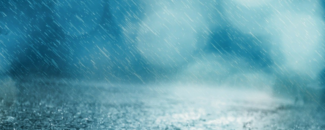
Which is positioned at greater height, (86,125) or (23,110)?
(23,110)

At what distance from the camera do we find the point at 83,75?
5997 centimetres

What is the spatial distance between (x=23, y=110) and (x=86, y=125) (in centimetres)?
373

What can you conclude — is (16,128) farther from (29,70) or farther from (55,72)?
(55,72)

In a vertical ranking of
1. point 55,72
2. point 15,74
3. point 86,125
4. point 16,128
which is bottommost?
point 16,128

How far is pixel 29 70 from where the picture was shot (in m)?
43.3

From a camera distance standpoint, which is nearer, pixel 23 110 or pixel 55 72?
pixel 23 110

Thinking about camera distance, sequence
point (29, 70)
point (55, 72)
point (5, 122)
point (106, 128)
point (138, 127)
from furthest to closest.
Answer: point (55, 72), point (29, 70), point (138, 127), point (106, 128), point (5, 122)

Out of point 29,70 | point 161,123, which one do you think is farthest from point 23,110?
point 29,70

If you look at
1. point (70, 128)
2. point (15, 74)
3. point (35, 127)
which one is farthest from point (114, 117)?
point (15, 74)

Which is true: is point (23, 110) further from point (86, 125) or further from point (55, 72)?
point (55, 72)

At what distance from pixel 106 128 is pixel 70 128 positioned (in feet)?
4.47

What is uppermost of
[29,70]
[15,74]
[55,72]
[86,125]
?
[55,72]

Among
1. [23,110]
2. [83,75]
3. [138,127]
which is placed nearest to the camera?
[138,127]

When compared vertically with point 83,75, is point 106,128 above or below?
below
